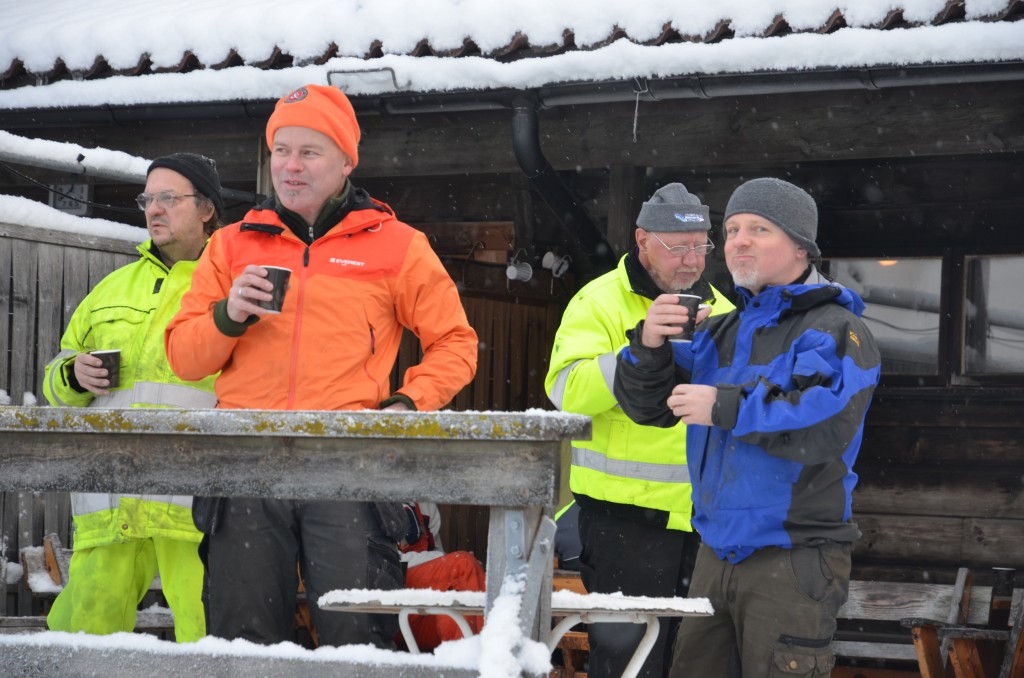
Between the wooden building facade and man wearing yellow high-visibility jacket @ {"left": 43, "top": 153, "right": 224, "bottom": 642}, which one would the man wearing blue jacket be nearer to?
man wearing yellow high-visibility jacket @ {"left": 43, "top": 153, "right": 224, "bottom": 642}

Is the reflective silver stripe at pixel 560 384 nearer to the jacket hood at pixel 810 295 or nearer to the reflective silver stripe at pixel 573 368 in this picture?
the reflective silver stripe at pixel 573 368

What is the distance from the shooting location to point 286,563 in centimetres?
311

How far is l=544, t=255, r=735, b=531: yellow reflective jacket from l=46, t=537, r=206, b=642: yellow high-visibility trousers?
3.81ft

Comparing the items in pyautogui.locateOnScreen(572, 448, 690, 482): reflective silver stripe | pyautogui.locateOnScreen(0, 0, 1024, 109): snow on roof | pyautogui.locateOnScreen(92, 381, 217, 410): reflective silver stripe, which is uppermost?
pyautogui.locateOnScreen(0, 0, 1024, 109): snow on roof

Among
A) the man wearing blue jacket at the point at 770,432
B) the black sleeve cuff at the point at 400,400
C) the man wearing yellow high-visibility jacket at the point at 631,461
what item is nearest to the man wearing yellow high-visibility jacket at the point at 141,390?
the black sleeve cuff at the point at 400,400

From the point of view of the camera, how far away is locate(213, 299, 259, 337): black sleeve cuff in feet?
10.1

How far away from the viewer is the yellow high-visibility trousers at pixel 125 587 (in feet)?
12.0

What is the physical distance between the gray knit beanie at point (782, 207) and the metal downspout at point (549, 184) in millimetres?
2672

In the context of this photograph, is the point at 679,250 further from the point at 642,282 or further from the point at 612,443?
the point at 612,443

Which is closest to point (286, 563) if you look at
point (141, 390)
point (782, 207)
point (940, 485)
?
point (141, 390)

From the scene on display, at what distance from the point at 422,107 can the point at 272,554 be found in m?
3.20


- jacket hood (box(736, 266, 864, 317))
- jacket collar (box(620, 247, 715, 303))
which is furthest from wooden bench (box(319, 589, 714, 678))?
jacket collar (box(620, 247, 715, 303))

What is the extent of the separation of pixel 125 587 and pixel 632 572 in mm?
1500

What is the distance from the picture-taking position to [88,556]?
379 centimetres
